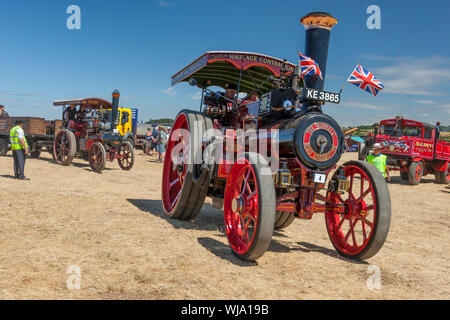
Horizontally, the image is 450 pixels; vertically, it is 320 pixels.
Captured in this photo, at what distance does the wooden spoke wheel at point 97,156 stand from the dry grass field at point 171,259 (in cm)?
469

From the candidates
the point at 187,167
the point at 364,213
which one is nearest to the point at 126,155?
the point at 187,167

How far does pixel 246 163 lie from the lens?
3699mm

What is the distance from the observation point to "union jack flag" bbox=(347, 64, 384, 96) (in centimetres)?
426

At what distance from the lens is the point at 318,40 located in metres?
5.09

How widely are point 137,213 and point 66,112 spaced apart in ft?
29.3

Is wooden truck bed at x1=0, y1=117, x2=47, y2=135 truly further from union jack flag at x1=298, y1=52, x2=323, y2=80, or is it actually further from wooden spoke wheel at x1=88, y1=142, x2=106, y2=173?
union jack flag at x1=298, y1=52, x2=323, y2=80

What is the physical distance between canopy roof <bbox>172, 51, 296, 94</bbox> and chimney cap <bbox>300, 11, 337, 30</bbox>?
62 centimetres

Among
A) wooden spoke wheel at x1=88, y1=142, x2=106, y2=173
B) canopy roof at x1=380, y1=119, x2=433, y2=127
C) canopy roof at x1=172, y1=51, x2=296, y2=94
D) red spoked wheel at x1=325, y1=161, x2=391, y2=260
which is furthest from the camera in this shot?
canopy roof at x1=380, y1=119, x2=433, y2=127

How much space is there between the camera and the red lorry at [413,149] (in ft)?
45.8

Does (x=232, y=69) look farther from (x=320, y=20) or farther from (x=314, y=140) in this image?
(x=314, y=140)

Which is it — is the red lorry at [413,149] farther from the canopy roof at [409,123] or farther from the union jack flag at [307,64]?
the union jack flag at [307,64]

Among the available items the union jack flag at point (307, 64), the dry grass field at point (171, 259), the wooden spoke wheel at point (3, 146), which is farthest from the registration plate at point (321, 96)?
the wooden spoke wheel at point (3, 146)

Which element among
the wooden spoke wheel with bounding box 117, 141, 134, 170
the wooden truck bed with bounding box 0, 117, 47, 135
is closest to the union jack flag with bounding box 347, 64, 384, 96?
the wooden spoke wheel with bounding box 117, 141, 134, 170
